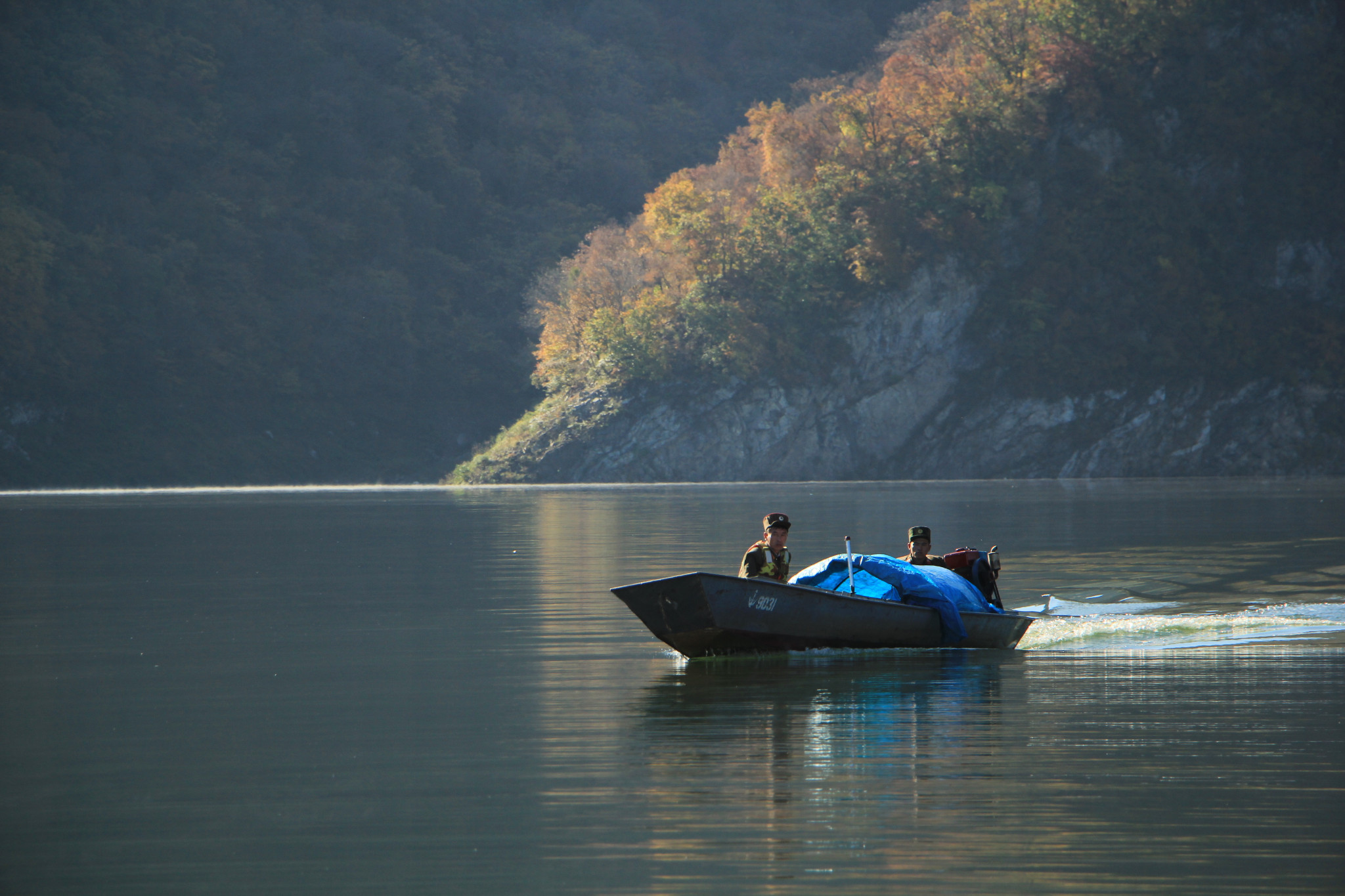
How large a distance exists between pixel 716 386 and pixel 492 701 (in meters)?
83.8

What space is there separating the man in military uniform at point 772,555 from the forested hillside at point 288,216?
9473 centimetres

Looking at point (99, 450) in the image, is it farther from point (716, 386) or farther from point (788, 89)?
point (788, 89)

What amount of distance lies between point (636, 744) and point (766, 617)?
17.0 feet

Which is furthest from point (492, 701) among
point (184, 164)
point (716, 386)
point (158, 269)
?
point (184, 164)

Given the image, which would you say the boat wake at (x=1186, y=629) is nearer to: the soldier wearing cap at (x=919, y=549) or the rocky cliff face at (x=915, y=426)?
the soldier wearing cap at (x=919, y=549)

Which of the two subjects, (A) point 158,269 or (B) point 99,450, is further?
(A) point 158,269

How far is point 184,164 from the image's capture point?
405 ft

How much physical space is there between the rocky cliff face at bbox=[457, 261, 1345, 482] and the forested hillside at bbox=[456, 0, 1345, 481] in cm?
110

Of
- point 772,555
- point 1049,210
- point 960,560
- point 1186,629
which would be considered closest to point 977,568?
point 960,560

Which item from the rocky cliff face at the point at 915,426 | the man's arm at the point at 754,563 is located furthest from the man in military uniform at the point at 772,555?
the rocky cliff face at the point at 915,426

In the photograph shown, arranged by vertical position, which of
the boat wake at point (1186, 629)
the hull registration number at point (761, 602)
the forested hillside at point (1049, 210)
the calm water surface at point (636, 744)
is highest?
the forested hillside at point (1049, 210)

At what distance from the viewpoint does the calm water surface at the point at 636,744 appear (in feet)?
33.0

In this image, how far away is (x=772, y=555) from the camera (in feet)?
64.7

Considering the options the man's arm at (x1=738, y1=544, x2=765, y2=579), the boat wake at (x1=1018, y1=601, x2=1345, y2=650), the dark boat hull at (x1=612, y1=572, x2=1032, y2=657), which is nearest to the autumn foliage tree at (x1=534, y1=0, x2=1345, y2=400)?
the boat wake at (x1=1018, y1=601, x2=1345, y2=650)
